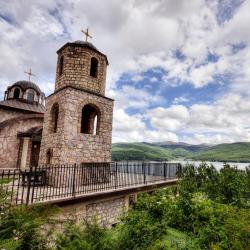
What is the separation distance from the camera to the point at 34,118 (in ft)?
63.2

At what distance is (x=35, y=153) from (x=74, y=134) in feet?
27.8

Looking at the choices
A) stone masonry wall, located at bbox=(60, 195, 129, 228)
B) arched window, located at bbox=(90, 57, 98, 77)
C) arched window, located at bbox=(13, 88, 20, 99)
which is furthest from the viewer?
arched window, located at bbox=(13, 88, 20, 99)

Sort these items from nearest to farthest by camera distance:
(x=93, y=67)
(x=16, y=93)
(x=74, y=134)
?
(x=74, y=134) < (x=93, y=67) < (x=16, y=93)

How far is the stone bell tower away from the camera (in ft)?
36.2

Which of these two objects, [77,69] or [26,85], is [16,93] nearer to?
[26,85]

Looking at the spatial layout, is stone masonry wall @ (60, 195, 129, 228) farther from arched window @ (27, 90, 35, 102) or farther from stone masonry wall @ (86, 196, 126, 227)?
arched window @ (27, 90, 35, 102)

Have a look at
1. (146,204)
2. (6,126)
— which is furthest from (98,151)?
(6,126)

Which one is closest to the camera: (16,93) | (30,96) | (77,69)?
(77,69)

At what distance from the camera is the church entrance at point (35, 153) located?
17500 millimetres

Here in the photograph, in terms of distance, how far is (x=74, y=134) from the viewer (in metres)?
11.2

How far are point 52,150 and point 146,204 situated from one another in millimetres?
7169

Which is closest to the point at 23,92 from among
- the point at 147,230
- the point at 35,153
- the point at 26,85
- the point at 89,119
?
the point at 26,85

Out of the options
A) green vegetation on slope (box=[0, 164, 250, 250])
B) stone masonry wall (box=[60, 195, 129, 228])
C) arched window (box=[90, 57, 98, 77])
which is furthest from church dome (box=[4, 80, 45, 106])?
green vegetation on slope (box=[0, 164, 250, 250])

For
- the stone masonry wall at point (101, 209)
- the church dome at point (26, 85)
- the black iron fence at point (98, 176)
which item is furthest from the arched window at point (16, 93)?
the stone masonry wall at point (101, 209)
